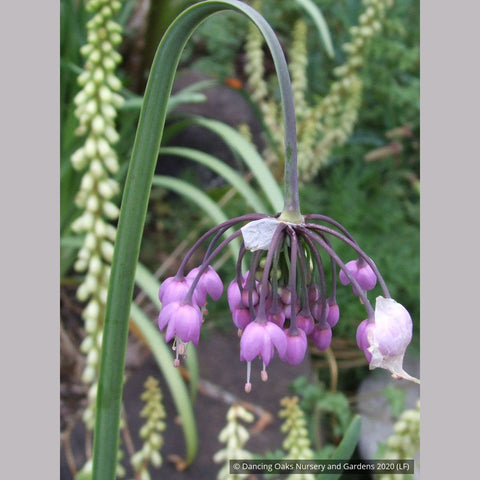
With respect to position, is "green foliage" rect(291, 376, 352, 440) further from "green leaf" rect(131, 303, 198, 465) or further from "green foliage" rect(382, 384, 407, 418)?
"green leaf" rect(131, 303, 198, 465)

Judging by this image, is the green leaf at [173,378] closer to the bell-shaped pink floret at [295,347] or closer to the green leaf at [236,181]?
the green leaf at [236,181]

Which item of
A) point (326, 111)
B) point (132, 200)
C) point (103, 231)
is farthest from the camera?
point (326, 111)

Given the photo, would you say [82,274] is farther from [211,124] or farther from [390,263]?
[390,263]

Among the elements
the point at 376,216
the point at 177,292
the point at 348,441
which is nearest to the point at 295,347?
the point at 177,292

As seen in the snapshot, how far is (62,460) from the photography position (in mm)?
1799

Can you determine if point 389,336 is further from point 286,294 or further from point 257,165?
point 257,165

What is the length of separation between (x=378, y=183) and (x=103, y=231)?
3.80 ft

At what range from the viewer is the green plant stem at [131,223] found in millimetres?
940

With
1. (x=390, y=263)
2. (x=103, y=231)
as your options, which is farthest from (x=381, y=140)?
(x=103, y=231)

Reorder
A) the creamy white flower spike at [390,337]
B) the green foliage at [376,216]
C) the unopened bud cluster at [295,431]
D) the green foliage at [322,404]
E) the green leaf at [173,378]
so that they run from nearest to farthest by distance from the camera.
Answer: the creamy white flower spike at [390,337] < the unopened bud cluster at [295,431] < the green leaf at [173,378] < the green foliage at [322,404] < the green foliage at [376,216]

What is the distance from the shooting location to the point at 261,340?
2.39 ft

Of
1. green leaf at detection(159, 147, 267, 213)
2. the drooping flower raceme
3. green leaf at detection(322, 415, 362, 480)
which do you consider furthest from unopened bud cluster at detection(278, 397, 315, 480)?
the drooping flower raceme

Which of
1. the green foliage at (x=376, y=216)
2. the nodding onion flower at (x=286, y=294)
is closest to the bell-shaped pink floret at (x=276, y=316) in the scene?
the nodding onion flower at (x=286, y=294)

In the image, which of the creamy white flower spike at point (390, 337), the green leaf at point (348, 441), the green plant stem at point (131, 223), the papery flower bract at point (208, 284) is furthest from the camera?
the green leaf at point (348, 441)
